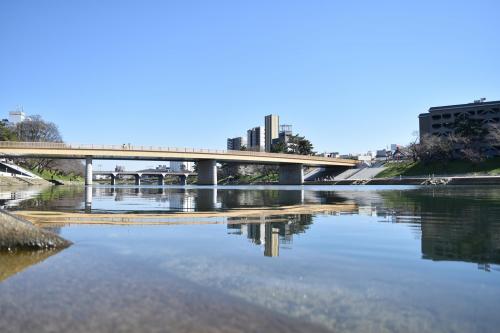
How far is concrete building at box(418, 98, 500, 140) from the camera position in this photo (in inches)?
5162

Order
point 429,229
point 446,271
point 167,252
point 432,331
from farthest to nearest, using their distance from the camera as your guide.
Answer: point 429,229 < point 167,252 < point 446,271 < point 432,331

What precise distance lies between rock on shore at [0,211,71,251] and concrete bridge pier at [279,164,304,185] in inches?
4763

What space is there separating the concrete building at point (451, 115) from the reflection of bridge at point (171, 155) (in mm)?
33162

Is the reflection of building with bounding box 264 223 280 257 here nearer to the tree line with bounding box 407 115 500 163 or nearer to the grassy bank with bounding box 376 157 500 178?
the grassy bank with bounding box 376 157 500 178

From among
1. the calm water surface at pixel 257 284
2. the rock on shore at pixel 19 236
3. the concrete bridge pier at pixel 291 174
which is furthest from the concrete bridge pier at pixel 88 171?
the rock on shore at pixel 19 236

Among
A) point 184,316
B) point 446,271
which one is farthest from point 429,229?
point 184,316

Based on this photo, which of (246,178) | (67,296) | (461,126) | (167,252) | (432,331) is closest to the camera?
(432,331)

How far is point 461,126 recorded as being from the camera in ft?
402

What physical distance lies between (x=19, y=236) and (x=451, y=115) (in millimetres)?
152663

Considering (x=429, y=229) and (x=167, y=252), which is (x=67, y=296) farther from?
(x=429, y=229)

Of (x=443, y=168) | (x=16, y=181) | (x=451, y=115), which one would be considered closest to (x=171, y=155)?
(x=16, y=181)

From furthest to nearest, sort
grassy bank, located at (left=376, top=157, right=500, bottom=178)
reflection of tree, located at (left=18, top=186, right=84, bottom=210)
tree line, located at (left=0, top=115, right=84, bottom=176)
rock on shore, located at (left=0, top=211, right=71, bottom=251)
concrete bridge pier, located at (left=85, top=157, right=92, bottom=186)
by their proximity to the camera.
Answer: tree line, located at (left=0, top=115, right=84, bottom=176) < grassy bank, located at (left=376, top=157, right=500, bottom=178) < concrete bridge pier, located at (left=85, top=157, right=92, bottom=186) < reflection of tree, located at (left=18, top=186, right=84, bottom=210) < rock on shore, located at (left=0, top=211, right=71, bottom=251)

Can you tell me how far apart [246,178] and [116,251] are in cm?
17720

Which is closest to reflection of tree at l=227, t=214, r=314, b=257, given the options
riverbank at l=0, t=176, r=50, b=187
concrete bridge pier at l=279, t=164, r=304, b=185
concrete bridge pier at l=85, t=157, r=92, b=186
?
riverbank at l=0, t=176, r=50, b=187
